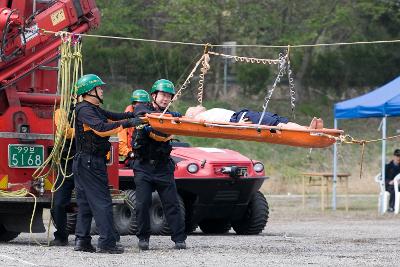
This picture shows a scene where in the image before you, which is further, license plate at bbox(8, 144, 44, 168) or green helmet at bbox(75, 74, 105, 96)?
license plate at bbox(8, 144, 44, 168)

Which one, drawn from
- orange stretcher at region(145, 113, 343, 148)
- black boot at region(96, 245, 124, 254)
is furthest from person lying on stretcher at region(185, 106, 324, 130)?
black boot at region(96, 245, 124, 254)

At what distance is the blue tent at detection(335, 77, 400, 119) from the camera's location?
2438 centimetres

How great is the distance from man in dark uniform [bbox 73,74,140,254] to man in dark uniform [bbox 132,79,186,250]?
535 mm

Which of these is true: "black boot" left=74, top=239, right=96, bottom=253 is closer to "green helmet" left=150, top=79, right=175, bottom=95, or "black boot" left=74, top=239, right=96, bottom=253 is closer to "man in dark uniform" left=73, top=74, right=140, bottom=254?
"man in dark uniform" left=73, top=74, right=140, bottom=254

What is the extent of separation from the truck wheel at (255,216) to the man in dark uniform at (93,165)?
15.1 feet

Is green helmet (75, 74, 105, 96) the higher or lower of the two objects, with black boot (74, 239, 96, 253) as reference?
higher

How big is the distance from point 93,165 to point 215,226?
5444mm

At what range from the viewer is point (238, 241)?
54.9ft

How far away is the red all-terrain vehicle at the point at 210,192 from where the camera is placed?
58.2 feet

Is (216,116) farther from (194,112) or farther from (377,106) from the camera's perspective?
(377,106)

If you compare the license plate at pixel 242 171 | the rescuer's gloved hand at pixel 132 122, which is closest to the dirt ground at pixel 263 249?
the license plate at pixel 242 171

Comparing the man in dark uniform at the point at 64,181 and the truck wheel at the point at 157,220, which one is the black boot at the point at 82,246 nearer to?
the man in dark uniform at the point at 64,181

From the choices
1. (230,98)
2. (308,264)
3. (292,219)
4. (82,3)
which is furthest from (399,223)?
(230,98)

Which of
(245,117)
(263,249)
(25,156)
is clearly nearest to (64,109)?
(25,156)
